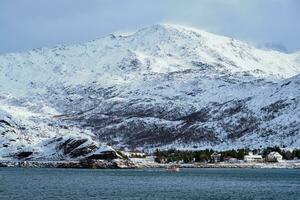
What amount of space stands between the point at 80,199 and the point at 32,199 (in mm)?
8355

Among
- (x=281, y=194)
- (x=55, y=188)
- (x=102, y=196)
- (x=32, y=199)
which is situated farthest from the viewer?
Answer: (x=55, y=188)

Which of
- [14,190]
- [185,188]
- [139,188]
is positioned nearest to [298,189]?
[185,188]

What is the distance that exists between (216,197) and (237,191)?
1649 cm

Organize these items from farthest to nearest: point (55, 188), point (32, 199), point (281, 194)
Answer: point (55, 188), point (281, 194), point (32, 199)

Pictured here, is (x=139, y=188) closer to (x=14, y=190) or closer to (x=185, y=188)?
(x=185, y=188)

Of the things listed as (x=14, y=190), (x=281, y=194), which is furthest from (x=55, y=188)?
(x=281, y=194)

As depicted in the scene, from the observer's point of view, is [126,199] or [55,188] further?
[55,188]

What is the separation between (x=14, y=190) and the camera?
13950 cm

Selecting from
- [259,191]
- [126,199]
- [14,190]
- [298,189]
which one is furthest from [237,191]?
[14,190]

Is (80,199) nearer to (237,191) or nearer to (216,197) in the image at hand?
(216,197)

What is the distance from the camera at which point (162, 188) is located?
15400cm

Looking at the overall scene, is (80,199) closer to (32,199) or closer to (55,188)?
(32,199)

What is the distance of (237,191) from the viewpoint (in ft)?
477

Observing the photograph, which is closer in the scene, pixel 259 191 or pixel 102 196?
pixel 102 196
